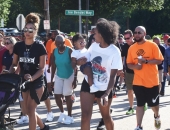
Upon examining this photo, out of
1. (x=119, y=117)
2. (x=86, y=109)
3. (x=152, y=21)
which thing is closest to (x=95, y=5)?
(x=119, y=117)

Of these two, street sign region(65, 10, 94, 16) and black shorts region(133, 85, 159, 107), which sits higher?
street sign region(65, 10, 94, 16)

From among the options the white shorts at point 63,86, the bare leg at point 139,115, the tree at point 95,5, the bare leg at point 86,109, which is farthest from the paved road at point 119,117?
the tree at point 95,5

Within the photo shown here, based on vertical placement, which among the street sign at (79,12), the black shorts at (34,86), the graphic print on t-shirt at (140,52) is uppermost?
the street sign at (79,12)

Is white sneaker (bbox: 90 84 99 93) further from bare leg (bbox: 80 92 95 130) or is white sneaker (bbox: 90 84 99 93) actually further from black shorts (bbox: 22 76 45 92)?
black shorts (bbox: 22 76 45 92)

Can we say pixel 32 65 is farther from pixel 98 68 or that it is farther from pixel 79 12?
pixel 79 12

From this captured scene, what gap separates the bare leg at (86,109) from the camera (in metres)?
6.04

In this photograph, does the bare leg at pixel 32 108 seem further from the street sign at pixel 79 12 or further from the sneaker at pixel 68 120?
the street sign at pixel 79 12

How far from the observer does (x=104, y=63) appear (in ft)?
20.0

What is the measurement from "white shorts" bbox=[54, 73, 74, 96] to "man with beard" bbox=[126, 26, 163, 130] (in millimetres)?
1840

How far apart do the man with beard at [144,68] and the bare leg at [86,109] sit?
4.52 feet

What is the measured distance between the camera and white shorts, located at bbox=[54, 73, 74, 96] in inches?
347

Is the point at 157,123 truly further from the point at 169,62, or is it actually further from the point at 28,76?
Result: the point at 169,62

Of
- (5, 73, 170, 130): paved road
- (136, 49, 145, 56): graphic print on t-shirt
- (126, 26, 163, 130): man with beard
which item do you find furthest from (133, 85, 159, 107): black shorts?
(5, 73, 170, 130): paved road

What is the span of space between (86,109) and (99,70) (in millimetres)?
583
